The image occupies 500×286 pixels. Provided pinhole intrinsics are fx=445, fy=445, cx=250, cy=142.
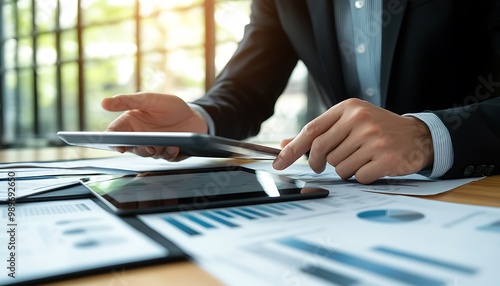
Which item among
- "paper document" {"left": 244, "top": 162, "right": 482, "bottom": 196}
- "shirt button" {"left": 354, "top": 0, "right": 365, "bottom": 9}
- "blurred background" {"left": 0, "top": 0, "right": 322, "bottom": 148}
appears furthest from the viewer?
"blurred background" {"left": 0, "top": 0, "right": 322, "bottom": 148}

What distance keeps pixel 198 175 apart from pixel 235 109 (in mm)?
571

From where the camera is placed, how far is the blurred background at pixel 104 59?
362 centimetres

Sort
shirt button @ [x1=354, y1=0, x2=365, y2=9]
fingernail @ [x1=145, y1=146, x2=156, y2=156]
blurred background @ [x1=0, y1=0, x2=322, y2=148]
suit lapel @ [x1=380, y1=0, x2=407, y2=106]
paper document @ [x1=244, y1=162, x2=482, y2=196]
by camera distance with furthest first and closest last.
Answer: blurred background @ [x1=0, y1=0, x2=322, y2=148]
shirt button @ [x1=354, y1=0, x2=365, y2=9]
suit lapel @ [x1=380, y1=0, x2=407, y2=106]
fingernail @ [x1=145, y1=146, x2=156, y2=156]
paper document @ [x1=244, y1=162, x2=482, y2=196]

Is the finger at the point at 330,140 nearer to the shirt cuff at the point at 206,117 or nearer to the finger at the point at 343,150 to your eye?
the finger at the point at 343,150

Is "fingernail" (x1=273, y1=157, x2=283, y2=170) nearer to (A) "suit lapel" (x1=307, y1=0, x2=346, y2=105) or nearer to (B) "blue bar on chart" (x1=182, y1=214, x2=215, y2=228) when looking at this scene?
(B) "blue bar on chart" (x1=182, y1=214, x2=215, y2=228)

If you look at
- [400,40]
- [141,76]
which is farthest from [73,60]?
[400,40]

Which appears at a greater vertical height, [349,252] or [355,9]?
[355,9]

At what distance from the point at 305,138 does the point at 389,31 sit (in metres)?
0.50

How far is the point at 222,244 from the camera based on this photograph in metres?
0.27

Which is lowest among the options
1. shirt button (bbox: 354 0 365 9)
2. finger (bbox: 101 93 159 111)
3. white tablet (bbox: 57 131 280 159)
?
white tablet (bbox: 57 131 280 159)

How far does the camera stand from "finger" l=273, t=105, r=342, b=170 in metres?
0.56

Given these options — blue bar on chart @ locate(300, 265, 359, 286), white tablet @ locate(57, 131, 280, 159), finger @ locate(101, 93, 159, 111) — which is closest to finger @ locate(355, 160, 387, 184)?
white tablet @ locate(57, 131, 280, 159)

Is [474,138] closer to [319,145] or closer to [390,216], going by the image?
[319,145]

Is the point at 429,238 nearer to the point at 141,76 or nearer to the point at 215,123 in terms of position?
the point at 215,123
